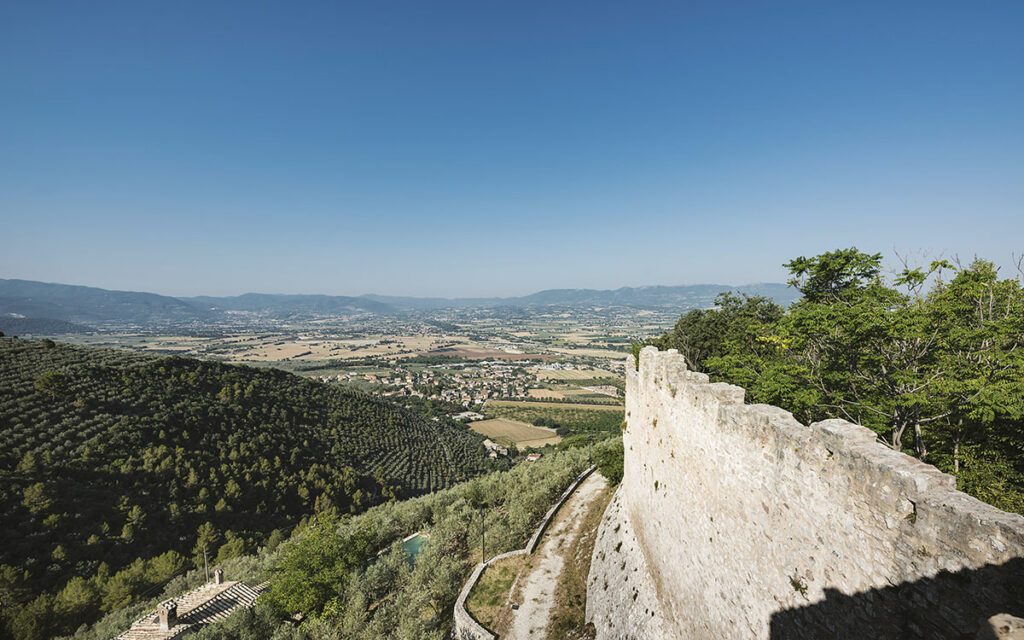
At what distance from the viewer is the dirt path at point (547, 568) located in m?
13.9

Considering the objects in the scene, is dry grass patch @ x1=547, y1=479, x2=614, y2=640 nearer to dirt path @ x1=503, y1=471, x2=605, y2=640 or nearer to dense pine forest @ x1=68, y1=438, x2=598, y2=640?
dirt path @ x1=503, y1=471, x2=605, y2=640

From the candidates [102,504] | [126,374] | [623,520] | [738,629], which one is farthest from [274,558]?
[126,374]

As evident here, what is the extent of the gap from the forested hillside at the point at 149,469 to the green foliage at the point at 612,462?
30.4m

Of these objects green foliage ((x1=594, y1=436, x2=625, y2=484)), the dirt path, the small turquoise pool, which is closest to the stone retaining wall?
the dirt path

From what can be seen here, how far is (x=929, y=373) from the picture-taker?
919 centimetres

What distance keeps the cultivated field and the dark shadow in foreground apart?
61.3 m

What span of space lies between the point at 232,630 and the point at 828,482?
85.3ft

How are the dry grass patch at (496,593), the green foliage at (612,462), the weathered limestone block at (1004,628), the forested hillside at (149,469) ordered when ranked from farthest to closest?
the forested hillside at (149,469)
the green foliage at (612,462)
the dry grass patch at (496,593)
the weathered limestone block at (1004,628)

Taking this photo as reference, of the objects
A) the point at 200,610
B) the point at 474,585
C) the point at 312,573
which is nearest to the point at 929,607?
the point at 474,585

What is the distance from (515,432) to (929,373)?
6568 centimetres

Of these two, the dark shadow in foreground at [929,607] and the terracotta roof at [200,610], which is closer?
the dark shadow in foreground at [929,607]

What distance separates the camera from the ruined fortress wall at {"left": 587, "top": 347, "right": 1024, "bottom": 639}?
121 inches

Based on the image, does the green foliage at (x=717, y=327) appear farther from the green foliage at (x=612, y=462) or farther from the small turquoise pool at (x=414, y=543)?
the small turquoise pool at (x=414, y=543)

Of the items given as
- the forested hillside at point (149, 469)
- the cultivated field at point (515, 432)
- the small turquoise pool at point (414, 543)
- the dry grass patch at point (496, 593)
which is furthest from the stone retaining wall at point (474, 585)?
the cultivated field at point (515, 432)
